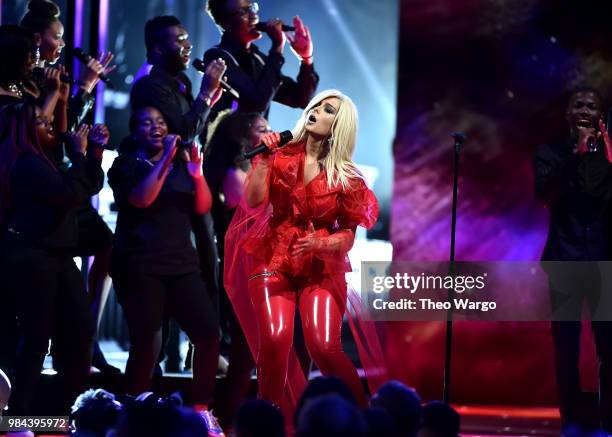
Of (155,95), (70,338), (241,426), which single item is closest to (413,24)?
(155,95)

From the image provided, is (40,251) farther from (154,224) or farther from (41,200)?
(154,224)

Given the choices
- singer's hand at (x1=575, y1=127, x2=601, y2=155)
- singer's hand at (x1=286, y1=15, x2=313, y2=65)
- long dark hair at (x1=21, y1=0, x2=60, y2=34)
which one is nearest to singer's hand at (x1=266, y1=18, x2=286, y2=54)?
singer's hand at (x1=286, y1=15, x2=313, y2=65)

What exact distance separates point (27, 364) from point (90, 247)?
3.25 ft

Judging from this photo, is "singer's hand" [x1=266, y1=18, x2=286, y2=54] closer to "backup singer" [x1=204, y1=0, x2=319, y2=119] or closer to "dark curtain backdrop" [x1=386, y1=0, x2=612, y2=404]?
"backup singer" [x1=204, y1=0, x2=319, y2=119]

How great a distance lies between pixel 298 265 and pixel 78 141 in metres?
1.28

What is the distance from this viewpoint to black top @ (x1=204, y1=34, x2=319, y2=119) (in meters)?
5.62

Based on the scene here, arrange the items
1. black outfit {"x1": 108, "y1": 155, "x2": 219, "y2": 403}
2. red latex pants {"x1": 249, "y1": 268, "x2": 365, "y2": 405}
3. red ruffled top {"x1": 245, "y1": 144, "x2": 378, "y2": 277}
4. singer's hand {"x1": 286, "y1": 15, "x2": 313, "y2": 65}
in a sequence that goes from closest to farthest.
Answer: red latex pants {"x1": 249, "y1": 268, "x2": 365, "y2": 405}
red ruffled top {"x1": 245, "y1": 144, "x2": 378, "y2": 277}
black outfit {"x1": 108, "y1": 155, "x2": 219, "y2": 403}
singer's hand {"x1": 286, "y1": 15, "x2": 313, "y2": 65}

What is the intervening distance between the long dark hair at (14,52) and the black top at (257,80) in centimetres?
116

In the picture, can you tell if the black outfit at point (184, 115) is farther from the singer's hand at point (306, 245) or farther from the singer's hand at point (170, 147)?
the singer's hand at point (306, 245)

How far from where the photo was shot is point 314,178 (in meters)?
4.45

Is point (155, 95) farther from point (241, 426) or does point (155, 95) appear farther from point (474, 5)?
point (241, 426)

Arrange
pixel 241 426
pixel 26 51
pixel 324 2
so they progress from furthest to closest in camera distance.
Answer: pixel 324 2 → pixel 26 51 → pixel 241 426

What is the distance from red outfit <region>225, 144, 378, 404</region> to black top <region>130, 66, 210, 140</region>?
0.92 meters

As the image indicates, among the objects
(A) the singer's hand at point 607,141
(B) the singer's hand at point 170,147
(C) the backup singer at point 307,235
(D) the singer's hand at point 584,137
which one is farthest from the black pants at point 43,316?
(A) the singer's hand at point 607,141
